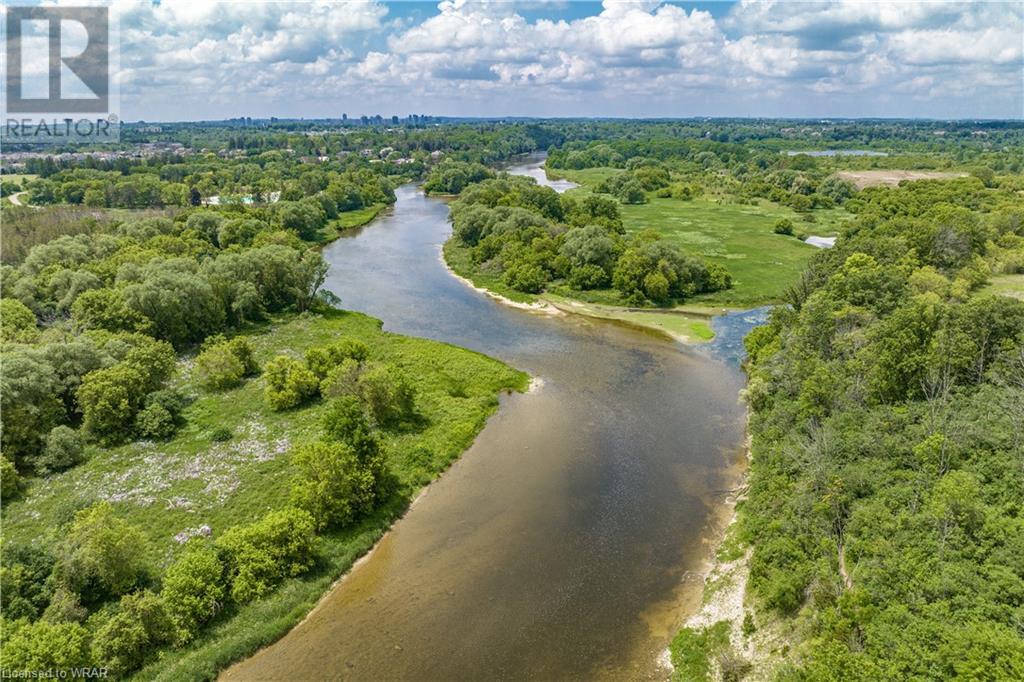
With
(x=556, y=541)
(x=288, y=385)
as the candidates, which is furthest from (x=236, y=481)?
(x=556, y=541)

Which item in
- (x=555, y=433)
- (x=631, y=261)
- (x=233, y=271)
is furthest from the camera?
(x=631, y=261)

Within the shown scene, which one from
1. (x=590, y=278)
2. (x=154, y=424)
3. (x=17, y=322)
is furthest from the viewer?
(x=590, y=278)

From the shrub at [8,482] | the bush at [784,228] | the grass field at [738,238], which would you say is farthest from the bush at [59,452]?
the bush at [784,228]

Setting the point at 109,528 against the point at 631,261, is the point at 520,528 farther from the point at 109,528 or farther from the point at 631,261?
the point at 631,261

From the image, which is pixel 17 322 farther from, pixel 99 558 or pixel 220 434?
pixel 99 558

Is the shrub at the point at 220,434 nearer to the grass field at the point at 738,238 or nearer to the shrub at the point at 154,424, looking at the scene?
the shrub at the point at 154,424

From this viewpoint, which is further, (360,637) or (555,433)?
(555,433)

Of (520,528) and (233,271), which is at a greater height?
(233,271)

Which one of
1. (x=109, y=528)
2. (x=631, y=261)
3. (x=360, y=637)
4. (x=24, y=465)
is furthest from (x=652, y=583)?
(x=631, y=261)
